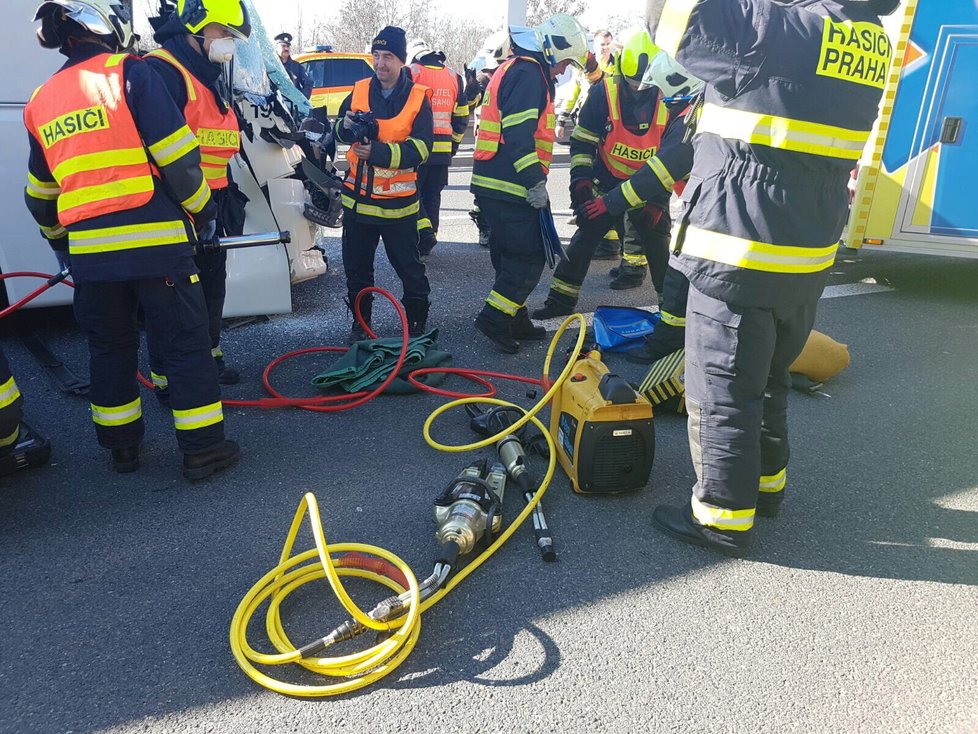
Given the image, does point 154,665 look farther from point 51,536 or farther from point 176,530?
point 51,536

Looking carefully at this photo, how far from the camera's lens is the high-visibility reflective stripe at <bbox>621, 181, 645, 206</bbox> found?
4.80 m

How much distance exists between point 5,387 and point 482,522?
1996 mm

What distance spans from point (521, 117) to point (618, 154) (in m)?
1.24

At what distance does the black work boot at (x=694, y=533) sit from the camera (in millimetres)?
2775

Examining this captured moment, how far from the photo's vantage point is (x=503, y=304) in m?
4.73

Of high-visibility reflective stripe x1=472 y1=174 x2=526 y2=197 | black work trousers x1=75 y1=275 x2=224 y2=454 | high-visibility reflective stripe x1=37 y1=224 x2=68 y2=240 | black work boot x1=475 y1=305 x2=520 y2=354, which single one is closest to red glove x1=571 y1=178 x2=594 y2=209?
high-visibility reflective stripe x1=472 y1=174 x2=526 y2=197

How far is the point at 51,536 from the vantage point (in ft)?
9.23

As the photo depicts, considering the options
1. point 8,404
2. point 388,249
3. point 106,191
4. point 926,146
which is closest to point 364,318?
point 388,249

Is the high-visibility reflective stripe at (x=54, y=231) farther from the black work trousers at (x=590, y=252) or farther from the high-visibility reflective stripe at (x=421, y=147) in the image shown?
the black work trousers at (x=590, y=252)

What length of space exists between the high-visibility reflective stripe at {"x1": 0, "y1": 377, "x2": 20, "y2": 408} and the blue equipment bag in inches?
130

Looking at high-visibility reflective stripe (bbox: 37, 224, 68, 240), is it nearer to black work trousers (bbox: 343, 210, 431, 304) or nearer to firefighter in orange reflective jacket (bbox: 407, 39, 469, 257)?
black work trousers (bbox: 343, 210, 431, 304)

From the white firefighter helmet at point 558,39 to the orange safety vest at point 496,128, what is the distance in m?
0.15

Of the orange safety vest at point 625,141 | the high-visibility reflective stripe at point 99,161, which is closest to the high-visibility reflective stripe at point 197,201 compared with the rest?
the high-visibility reflective stripe at point 99,161

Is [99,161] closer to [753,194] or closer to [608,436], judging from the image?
[608,436]
